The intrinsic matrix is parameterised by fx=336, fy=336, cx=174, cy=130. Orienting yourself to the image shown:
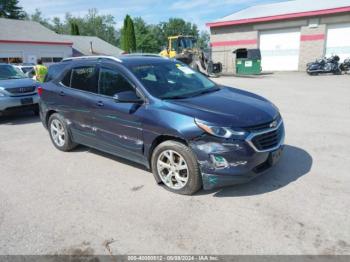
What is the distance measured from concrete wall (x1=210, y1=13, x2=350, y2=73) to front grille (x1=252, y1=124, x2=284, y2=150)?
22.8 metres

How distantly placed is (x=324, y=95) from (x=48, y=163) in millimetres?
10278

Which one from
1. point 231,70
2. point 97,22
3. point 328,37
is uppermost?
point 97,22

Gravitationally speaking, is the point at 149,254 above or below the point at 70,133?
below

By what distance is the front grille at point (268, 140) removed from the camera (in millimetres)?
4105

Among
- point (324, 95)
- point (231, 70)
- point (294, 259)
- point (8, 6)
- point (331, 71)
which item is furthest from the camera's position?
point (8, 6)

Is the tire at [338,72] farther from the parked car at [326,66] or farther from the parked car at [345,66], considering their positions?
the parked car at [345,66]

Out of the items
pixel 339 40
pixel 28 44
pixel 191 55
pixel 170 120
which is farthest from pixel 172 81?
pixel 28 44

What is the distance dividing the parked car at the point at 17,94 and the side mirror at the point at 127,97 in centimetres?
593

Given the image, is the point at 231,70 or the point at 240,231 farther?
the point at 231,70

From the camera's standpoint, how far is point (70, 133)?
6.14 meters

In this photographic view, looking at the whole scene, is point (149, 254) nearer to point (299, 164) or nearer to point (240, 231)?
point (240, 231)

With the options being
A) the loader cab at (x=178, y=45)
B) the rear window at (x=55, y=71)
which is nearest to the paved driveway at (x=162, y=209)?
the rear window at (x=55, y=71)

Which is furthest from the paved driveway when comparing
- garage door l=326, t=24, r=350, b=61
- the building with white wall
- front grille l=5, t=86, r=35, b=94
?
the building with white wall

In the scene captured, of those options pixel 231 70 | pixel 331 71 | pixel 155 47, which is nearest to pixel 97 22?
pixel 155 47
